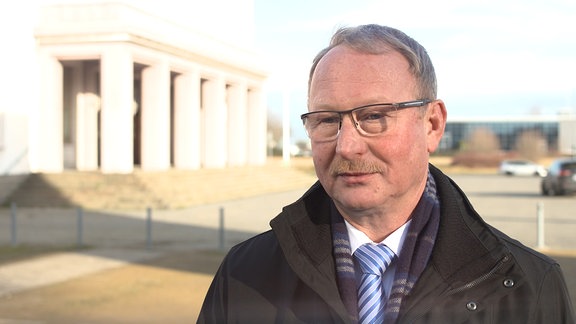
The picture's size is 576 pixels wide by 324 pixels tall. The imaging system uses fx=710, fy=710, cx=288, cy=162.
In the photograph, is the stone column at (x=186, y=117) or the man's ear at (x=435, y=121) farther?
the stone column at (x=186, y=117)

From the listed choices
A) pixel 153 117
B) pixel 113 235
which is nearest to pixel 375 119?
pixel 113 235

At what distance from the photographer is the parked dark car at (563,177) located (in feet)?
94.0

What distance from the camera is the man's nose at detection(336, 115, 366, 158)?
1.95 m

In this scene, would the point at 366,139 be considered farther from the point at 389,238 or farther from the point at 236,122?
the point at 236,122

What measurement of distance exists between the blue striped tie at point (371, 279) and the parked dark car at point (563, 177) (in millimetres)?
28411

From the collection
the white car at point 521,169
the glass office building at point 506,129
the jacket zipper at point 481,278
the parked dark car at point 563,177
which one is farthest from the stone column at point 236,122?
the glass office building at point 506,129

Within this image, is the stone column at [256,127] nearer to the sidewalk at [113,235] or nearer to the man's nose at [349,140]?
the sidewalk at [113,235]

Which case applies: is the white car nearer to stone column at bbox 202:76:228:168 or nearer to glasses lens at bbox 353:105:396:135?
stone column at bbox 202:76:228:168

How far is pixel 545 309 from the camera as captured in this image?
193cm

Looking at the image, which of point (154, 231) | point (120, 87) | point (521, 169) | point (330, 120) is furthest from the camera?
point (521, 169)

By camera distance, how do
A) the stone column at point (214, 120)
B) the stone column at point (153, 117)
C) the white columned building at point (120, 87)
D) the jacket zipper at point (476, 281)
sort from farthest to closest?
the stone column at point (214, 120) → the stone column at point (153, 117) → the white columned building at point (120, 87) → the jacket zipper at point (476, 281)

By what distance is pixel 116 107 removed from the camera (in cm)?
2833

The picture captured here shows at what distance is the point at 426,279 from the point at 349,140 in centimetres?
43

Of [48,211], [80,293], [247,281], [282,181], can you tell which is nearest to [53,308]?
[80,293]
